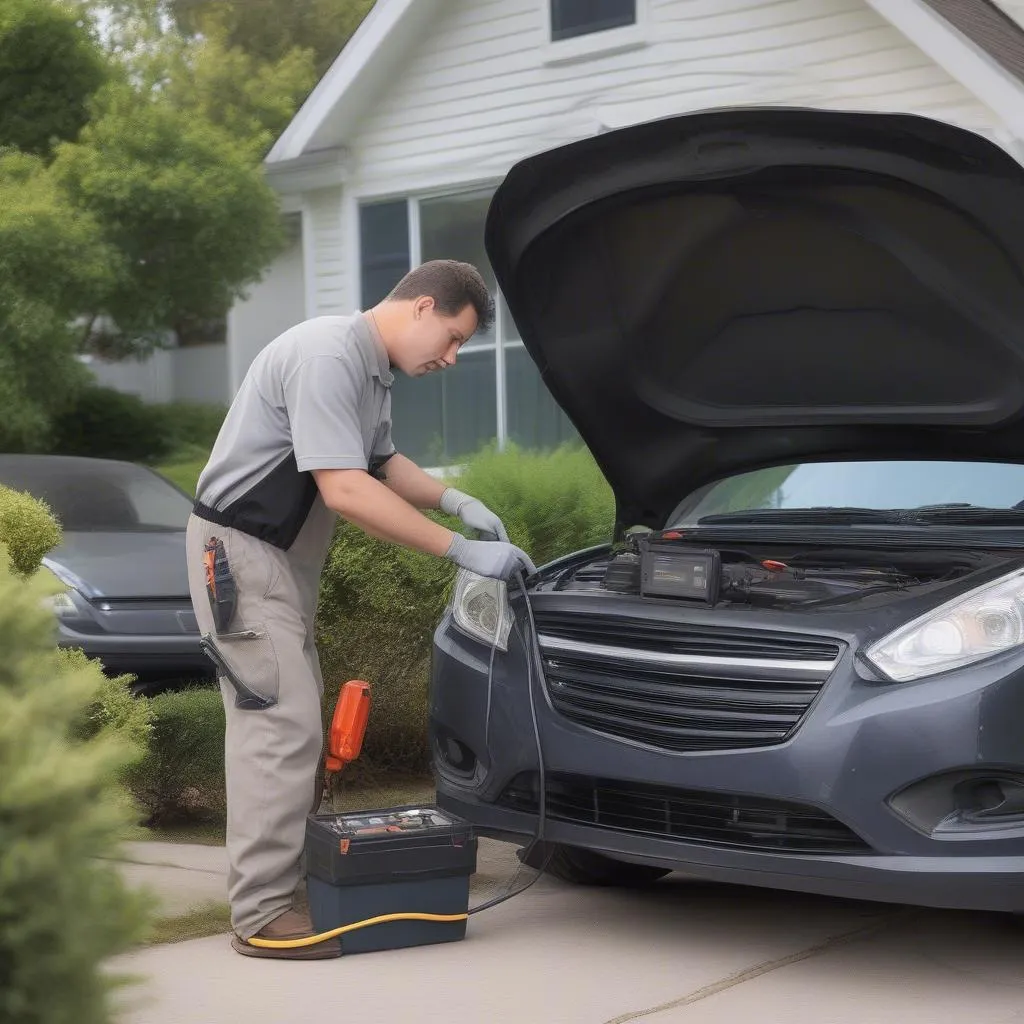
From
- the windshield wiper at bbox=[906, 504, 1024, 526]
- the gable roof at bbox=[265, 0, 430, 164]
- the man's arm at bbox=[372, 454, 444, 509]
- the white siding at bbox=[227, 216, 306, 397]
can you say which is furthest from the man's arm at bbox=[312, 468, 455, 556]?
the white siding at bbox=[227, 216, 306, 397]

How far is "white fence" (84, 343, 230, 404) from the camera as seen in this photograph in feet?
88.3

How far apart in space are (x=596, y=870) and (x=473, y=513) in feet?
3.97

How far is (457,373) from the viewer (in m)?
14.3

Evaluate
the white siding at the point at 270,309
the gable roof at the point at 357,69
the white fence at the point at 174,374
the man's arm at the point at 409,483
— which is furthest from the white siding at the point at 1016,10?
the white fence at the point at 174,374

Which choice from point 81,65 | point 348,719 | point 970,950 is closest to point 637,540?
point 348,719

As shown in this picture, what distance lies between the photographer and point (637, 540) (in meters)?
5.08

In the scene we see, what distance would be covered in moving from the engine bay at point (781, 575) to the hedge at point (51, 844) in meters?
2.65

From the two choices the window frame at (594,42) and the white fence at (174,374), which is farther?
the white fence at (174,374)

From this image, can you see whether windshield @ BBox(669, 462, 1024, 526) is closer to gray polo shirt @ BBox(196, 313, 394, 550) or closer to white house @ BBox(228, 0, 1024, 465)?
gray polo shirt @ BBox(196, 313, 394, 550)

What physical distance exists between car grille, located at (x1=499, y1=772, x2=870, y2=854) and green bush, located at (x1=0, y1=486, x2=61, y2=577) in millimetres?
1659

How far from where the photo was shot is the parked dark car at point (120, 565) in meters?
8.22

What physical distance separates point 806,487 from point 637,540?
82cm

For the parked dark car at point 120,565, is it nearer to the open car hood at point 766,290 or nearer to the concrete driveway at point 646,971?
the open car hood at point 766,290

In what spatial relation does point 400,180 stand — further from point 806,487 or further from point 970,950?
point 970,950
